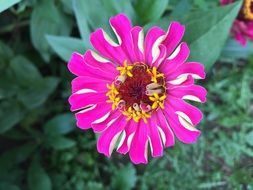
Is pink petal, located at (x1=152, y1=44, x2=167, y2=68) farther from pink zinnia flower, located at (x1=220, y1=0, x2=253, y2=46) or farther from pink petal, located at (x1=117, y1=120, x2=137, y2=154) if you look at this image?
pink zinnia flower, located at (x1=220, y1=0, x2=253, y2=46)

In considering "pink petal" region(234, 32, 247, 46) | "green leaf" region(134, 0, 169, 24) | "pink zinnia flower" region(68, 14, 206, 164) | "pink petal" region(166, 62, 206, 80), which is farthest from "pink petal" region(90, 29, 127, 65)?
"pink petal" region(234, 32, 247, 46)

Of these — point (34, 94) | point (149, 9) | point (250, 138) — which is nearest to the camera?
point (149, 9)

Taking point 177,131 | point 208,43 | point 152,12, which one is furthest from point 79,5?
point 177,131

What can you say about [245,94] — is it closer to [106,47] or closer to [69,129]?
[69,129]

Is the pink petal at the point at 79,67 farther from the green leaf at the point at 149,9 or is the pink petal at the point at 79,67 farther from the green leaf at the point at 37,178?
the green leaf at the point at 37,178

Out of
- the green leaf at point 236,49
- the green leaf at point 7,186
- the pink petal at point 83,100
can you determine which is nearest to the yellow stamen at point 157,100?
the pink petal at point 83,100

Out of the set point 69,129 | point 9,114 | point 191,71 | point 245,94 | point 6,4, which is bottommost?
point 245,94

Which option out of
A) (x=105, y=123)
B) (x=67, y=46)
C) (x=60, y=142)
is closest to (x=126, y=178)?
(x=60, y=142)
